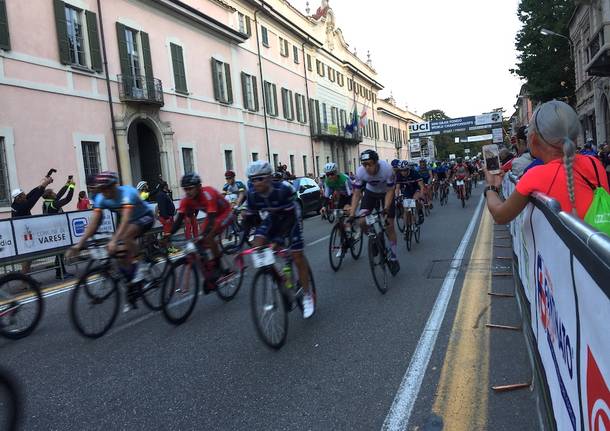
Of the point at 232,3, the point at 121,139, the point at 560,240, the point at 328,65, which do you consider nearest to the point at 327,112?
the point at 328,65

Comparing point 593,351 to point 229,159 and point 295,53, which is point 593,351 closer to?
point 229,159

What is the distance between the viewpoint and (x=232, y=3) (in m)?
27.4

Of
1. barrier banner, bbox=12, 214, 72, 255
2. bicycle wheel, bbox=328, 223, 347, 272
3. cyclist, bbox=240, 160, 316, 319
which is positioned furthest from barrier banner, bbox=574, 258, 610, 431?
barrier banner, bbox=12, 214, 72, 255

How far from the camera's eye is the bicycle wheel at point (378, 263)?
617 cm

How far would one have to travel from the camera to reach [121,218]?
5.49 m

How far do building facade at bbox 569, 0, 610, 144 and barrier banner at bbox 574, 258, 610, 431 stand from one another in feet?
72.3

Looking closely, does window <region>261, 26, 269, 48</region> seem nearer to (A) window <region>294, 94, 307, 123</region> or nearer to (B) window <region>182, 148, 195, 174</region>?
(A) window <region>294, 94, 307, 123</region>

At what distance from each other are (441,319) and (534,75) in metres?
39.4

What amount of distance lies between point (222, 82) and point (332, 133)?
1712cm

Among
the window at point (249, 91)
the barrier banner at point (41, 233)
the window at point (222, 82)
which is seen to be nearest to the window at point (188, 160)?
the window at point (222, 82)

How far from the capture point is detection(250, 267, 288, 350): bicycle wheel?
4.35 metres

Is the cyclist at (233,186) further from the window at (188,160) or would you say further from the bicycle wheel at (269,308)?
the bicycle wheel at (269,308)

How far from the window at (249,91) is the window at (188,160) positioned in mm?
6376

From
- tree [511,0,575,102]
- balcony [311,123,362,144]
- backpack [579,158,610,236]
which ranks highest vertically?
tree [511,0,575,102]
